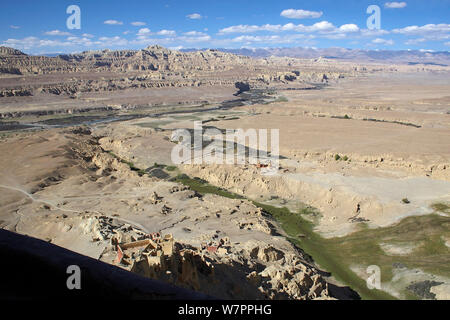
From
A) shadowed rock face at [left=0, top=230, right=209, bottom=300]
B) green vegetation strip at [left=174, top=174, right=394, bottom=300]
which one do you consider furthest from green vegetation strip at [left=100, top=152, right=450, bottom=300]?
shadowed rock face at [left=0, top=230, right=209, bottom=300]

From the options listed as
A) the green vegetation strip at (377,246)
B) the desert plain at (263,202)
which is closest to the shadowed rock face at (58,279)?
the desert plain at (263,202)

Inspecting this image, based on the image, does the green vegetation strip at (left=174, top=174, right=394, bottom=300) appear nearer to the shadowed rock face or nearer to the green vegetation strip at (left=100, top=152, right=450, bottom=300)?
the green vegetation strip at (left=100, top=152, right=450, bottom=300)

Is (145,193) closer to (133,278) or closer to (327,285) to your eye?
(327,285)

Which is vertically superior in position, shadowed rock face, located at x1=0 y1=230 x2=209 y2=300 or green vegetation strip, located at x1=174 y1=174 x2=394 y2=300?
shadowed rock face, located at x1=0 y1=230 x2=209 y2=300

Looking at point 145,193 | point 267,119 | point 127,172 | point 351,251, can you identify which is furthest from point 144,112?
point 351,251

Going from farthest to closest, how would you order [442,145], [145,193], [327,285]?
[442,145], [145,193], [327,285]

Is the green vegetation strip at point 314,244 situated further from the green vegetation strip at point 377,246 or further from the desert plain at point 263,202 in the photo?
the desert plain at point 263,202

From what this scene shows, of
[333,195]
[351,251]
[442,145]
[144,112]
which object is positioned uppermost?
[144,112]

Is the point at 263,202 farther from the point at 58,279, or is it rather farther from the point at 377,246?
the point at 58,279
